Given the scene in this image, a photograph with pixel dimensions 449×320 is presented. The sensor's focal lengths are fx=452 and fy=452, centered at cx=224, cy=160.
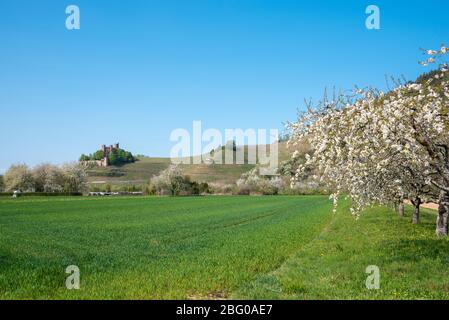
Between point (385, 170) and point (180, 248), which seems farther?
point (180, 248)

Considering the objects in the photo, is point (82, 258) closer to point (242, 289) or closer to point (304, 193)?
point (242, 289)

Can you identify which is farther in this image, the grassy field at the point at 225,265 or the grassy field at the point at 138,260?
the grassy field at the point at 138,260

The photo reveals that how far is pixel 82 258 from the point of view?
21.6 m

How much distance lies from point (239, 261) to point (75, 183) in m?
138

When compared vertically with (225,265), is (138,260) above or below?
below

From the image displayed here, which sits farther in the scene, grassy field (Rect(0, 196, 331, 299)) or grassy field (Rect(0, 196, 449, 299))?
grassy field (Rect(0, 196, 331, 299))

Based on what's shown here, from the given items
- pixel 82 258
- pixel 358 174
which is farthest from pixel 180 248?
pixel 358 174

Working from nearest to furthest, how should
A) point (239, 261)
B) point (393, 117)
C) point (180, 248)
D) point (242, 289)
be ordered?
1. point (242, 289)
2. point (393, 117)
3. point (239, 261)
4. point (180, 248)

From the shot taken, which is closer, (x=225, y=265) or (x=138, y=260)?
(x=225, y=265)
